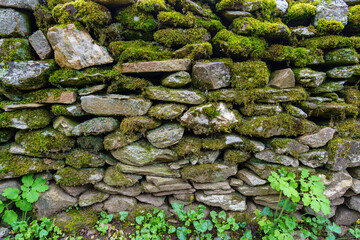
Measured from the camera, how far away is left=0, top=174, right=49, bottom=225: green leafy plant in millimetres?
3238

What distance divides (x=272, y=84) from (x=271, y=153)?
1.37 meters

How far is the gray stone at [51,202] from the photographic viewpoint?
3441 millimetres

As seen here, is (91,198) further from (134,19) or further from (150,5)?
(150,5)

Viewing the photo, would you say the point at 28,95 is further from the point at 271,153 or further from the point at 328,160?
the point at 328,160

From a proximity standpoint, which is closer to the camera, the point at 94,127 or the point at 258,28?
the point at 94,127

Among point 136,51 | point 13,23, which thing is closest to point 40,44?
point 13,23

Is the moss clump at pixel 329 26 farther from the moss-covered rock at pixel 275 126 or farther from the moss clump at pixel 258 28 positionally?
the moss-covered rock at pixel 275 126

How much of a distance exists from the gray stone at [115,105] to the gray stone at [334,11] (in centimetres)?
393

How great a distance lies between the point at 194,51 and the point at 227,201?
3.13 m

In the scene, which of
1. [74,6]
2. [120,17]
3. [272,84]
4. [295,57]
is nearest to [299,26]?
[295,57]

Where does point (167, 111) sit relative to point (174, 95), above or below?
below

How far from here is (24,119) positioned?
317 cm

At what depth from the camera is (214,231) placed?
11.6ft

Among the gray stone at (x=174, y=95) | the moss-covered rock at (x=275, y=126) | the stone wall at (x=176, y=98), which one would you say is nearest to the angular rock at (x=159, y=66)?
the stone wall at (x=176, y=98)
